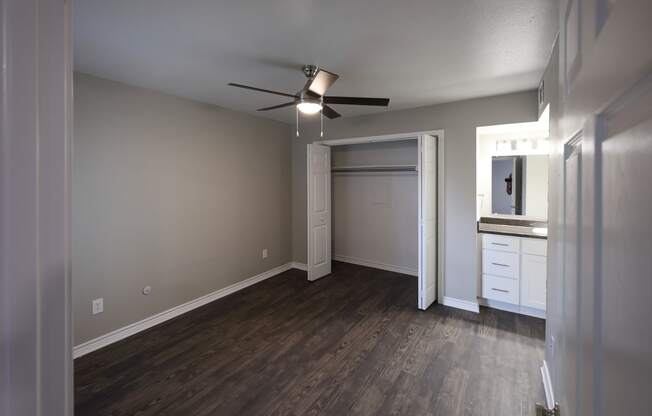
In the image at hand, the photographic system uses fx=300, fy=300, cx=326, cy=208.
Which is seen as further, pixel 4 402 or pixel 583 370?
pixel 583 370

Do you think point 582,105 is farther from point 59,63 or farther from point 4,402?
point 4,402

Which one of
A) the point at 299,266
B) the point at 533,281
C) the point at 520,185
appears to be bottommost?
the point at 299,266

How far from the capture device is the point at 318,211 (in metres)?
4.66

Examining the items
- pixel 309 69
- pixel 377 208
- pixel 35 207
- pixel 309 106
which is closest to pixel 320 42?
pixel 309 69

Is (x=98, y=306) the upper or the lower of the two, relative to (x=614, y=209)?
lower

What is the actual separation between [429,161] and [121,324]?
12.2 ft

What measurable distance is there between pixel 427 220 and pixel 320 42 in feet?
7.49

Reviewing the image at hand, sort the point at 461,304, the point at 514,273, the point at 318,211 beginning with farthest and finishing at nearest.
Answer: the point at 318,211, the point at 461,304, the point at 514,273

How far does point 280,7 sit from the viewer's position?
1.74 meters

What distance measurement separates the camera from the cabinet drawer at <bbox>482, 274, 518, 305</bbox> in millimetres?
3420

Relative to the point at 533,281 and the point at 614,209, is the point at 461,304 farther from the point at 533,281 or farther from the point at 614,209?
the point at 614,209

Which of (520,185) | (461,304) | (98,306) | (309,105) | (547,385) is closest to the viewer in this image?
Result: (547,385)

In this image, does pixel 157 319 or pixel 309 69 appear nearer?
pixel 309 69

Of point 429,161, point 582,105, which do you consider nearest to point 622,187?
point 582,105
